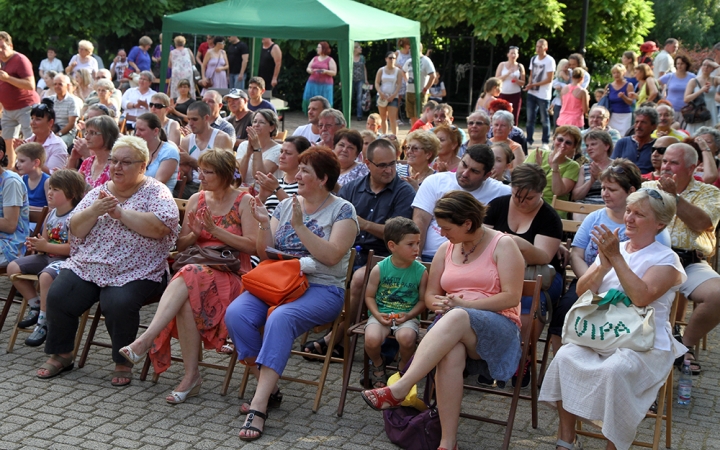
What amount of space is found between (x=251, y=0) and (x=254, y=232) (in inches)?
351

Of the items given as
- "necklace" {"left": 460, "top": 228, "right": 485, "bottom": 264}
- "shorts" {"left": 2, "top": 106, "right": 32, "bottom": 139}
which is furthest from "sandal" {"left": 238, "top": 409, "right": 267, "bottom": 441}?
"shorts" {"left": 2, "top": 106, "right": 32, "bottom": 139}

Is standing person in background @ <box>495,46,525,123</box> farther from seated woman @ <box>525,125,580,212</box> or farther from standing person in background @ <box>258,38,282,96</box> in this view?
seated woman @ <box>525,125,580,212</box>

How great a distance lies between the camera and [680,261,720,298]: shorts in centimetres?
533

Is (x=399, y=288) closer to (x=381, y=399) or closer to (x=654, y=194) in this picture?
(x=381, y=399)

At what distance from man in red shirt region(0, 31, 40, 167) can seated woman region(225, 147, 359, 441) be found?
21.9ft

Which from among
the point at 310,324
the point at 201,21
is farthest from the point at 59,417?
the point at 201,21

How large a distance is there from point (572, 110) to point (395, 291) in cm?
955

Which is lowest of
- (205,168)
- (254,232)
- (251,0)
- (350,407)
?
(350,407)

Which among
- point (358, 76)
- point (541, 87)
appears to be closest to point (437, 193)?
point (541, 87)

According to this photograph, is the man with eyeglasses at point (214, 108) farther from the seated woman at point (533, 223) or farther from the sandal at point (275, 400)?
the sandal at point (275, 400)

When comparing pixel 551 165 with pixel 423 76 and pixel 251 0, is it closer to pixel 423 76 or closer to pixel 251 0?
pixel 251 0

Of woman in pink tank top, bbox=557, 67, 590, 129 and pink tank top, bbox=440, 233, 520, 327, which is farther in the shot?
woman in pink tank top, bbox=557, 67, 590, 129

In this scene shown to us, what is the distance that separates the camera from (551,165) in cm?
705

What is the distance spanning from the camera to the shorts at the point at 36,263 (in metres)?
5.91
